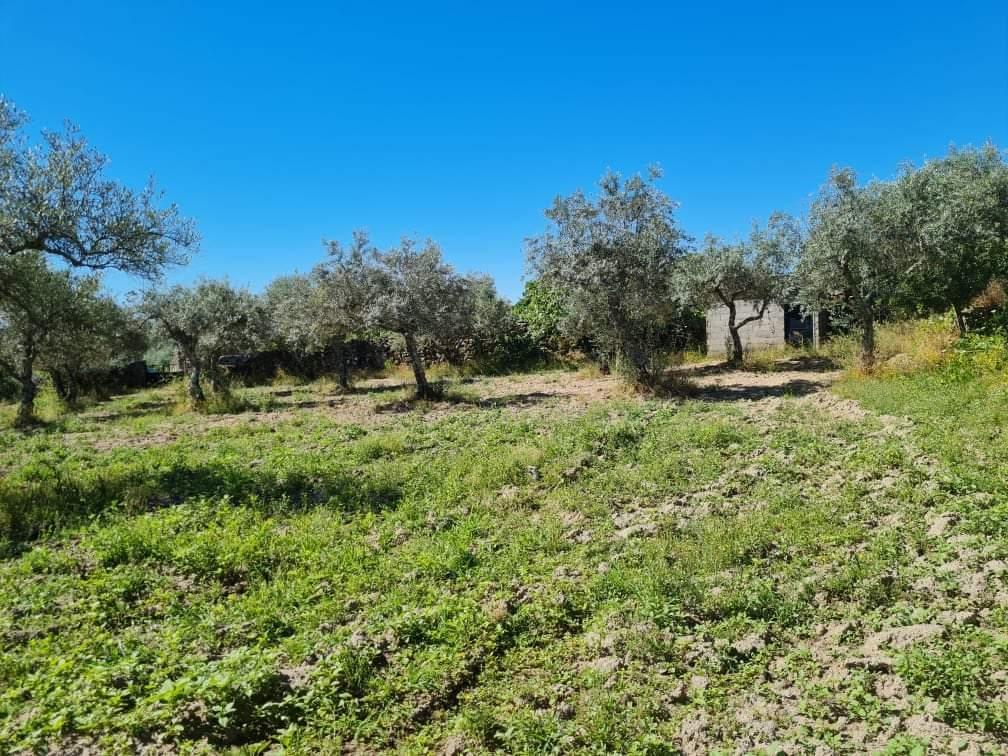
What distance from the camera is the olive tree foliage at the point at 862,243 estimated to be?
44.0 ft

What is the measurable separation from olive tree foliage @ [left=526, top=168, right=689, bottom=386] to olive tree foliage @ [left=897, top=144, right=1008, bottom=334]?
5501 millimetres

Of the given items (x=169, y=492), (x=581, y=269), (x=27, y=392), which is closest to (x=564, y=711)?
(x=169, y=492)

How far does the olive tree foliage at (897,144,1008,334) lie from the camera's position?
44.7ft

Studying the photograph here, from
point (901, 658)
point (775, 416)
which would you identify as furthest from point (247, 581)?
point (775, 416)

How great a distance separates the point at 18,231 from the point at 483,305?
18.5m

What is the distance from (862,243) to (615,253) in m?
5.58

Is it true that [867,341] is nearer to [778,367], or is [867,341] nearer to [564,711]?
[778,367]

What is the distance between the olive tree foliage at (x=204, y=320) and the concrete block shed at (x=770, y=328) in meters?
16.6

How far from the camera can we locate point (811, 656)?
385 centimetres

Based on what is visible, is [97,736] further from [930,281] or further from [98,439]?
[930,281]

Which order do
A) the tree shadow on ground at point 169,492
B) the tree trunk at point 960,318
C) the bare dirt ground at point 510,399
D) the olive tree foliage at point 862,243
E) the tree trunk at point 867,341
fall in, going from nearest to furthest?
the tree shadow on ground at point 169,492 < the bare dirt ground at point 510,399 < the olive tree foliage at point 862,243 < the tree trunk at point 867,341 < the tree trunk at point 960,318

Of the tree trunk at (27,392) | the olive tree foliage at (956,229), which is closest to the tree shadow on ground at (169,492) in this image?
the tree trunk at (27,392)

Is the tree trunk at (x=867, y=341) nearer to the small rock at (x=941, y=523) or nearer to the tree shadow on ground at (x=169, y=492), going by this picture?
the small rock at (x=941, y=523)

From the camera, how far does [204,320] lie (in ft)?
61.6
